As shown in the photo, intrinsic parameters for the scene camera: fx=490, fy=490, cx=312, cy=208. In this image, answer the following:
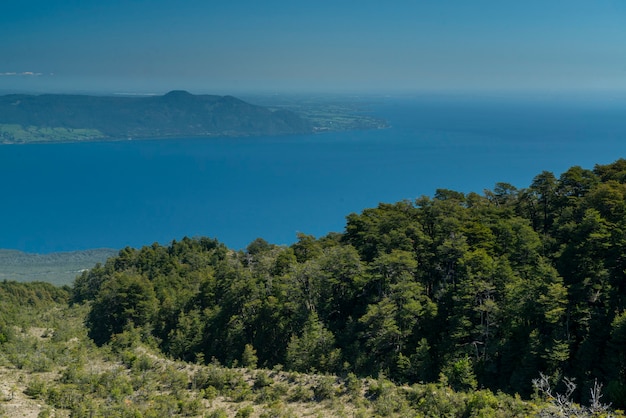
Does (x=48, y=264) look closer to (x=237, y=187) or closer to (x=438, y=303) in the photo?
(x=237, y=187)

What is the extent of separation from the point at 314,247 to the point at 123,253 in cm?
2849

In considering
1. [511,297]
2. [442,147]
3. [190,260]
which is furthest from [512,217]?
[442,147]

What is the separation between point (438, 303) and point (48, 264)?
86.8m

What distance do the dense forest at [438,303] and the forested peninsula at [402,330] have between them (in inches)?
2.8

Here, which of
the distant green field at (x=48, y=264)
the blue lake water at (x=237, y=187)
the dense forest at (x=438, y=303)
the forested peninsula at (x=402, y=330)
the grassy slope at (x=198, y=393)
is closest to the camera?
the grassy slope at (x=198, y=393)

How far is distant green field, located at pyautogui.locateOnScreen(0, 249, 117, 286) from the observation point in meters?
79.7

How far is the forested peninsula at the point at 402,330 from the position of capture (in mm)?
16328

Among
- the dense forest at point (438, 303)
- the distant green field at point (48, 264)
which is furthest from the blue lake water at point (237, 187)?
the dense forest at point (438, 303)

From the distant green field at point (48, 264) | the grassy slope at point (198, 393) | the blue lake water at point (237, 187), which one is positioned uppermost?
the grassy slope at point (198, 393)

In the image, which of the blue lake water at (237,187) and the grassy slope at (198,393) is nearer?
the grassy slope at (198,393)

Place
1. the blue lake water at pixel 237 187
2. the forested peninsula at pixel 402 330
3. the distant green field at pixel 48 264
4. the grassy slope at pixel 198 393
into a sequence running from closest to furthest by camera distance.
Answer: the grassy slope at pixel 198 393 < the forested peninsula at pixel 402 330 < the distant green field at pixel 48 264 < the blue lake water at pixel 237 187

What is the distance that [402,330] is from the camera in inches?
838

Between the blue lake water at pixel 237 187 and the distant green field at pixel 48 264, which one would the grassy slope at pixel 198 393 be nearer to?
the distant green field at pixel 48 264

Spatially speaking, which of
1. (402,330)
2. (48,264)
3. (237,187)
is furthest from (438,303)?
(237,187)
